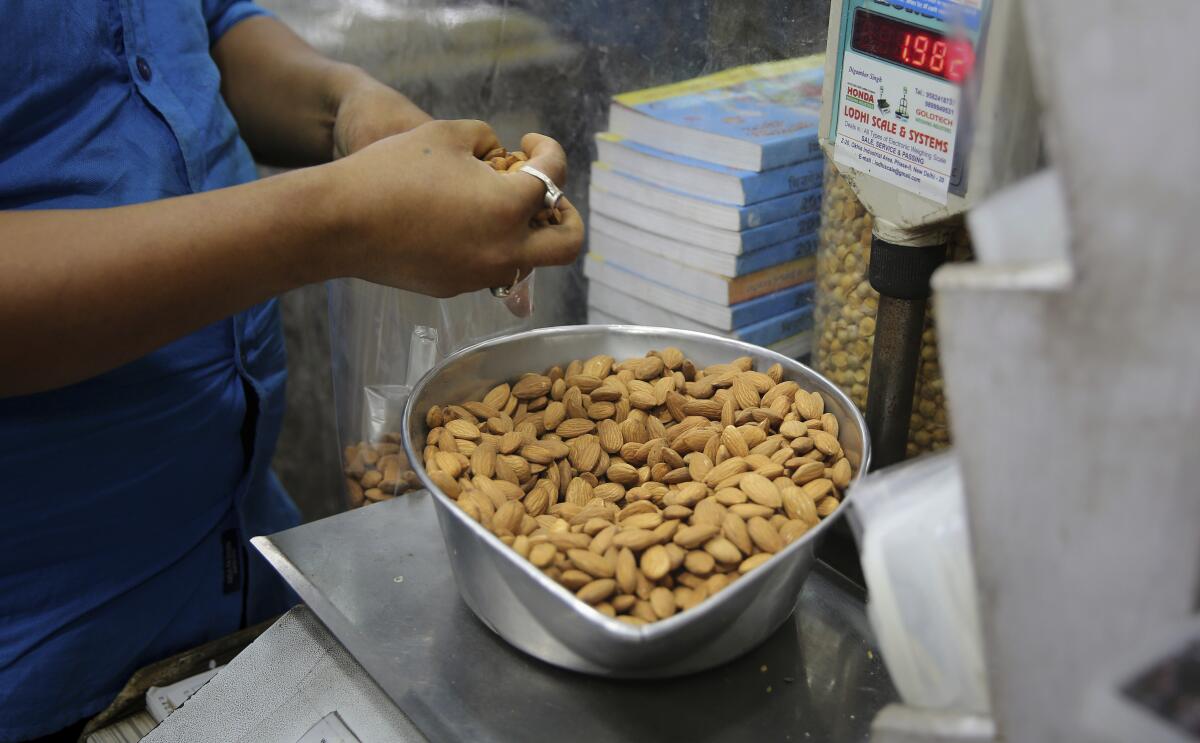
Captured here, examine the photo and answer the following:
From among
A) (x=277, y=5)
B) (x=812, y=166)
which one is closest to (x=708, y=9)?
(x=812, y=166)

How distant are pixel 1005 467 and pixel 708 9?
954mm

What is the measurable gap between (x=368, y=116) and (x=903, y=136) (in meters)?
0.64

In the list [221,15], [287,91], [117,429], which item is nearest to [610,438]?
[117,429]

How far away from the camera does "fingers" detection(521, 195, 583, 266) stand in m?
0.90

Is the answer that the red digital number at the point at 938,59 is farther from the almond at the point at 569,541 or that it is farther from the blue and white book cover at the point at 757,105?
the almond at the point at 569,541

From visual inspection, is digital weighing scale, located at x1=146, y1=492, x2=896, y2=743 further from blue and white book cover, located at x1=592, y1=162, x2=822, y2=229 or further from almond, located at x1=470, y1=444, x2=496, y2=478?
blue and white book cover, located at x1=592, y1=162, x2=822, y2=229

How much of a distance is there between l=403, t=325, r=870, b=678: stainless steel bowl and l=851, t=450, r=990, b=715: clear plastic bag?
0.14 metres

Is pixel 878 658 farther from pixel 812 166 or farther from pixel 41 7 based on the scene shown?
pixel 41 7

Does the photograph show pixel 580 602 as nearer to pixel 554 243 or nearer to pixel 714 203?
pixel 554 243

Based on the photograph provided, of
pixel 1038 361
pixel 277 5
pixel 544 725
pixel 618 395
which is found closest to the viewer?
pixel 1038 361

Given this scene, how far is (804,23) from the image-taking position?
117 centimetres

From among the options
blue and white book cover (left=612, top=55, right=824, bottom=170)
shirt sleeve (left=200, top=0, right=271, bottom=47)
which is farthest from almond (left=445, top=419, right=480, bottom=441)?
shirt sleeve (left=200, top=0, right=271, bottom=47)

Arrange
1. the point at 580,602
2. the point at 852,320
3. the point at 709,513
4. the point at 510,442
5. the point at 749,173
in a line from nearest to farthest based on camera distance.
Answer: the point at 580,602 → the point at 709,513 → the point at 510,442 → the point at 852,320 → the point at 749,173

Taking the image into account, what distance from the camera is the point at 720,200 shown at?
114cm
